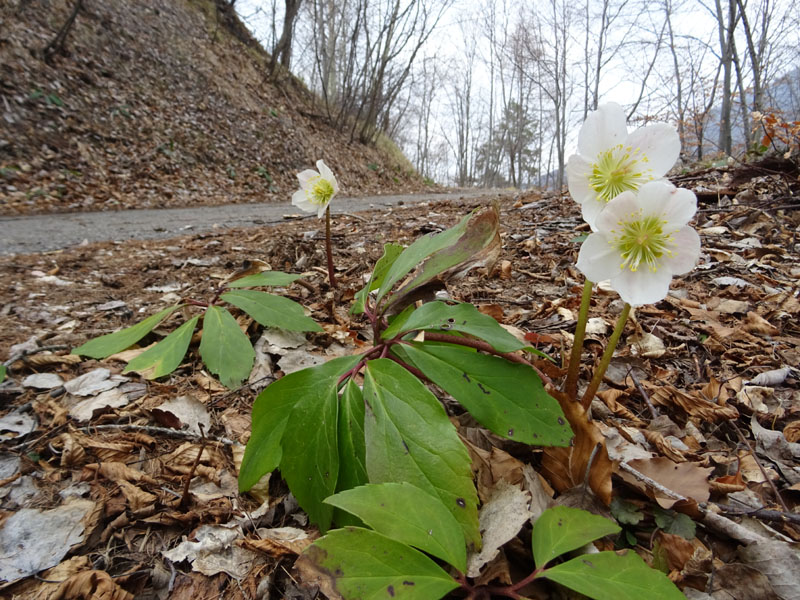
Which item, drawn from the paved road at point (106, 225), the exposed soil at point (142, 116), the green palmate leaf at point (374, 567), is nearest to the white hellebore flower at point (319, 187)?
the green palmate leaf at point (374, 567)

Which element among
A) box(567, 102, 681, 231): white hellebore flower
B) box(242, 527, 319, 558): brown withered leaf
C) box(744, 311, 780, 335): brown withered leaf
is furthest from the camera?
box(744, 311, 780, 335): brown withered leaf

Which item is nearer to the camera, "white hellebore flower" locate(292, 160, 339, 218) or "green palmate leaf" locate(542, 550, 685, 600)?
"green palmate leaf" locate(542, 550, 685, 600)

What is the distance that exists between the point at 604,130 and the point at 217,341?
4.38 ft

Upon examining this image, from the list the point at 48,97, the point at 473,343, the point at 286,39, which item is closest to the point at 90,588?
the point at 473,343

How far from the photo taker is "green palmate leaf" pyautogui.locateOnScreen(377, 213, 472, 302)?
1099mm

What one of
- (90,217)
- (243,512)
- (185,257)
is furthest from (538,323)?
(90,217)

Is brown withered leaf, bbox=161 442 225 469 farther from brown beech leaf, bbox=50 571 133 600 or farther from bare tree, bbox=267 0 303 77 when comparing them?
bare tree, bbox=267 0 303 77

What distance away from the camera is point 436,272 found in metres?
1.11

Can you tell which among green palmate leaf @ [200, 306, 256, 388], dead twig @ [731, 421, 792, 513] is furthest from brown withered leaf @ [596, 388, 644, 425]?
green palmate leaf @ [200, 306, 256, 388]

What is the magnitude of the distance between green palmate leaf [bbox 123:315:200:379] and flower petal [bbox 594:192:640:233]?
1.30m

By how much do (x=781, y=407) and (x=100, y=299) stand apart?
303 cm

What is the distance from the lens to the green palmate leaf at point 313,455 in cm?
87

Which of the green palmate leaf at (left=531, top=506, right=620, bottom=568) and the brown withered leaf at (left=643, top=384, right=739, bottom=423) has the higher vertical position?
the brown withered leaf at (left=643, top=384, right=739, bottom=423)

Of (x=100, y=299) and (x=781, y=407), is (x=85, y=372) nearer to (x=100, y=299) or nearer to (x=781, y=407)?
(x=100, y=299)
